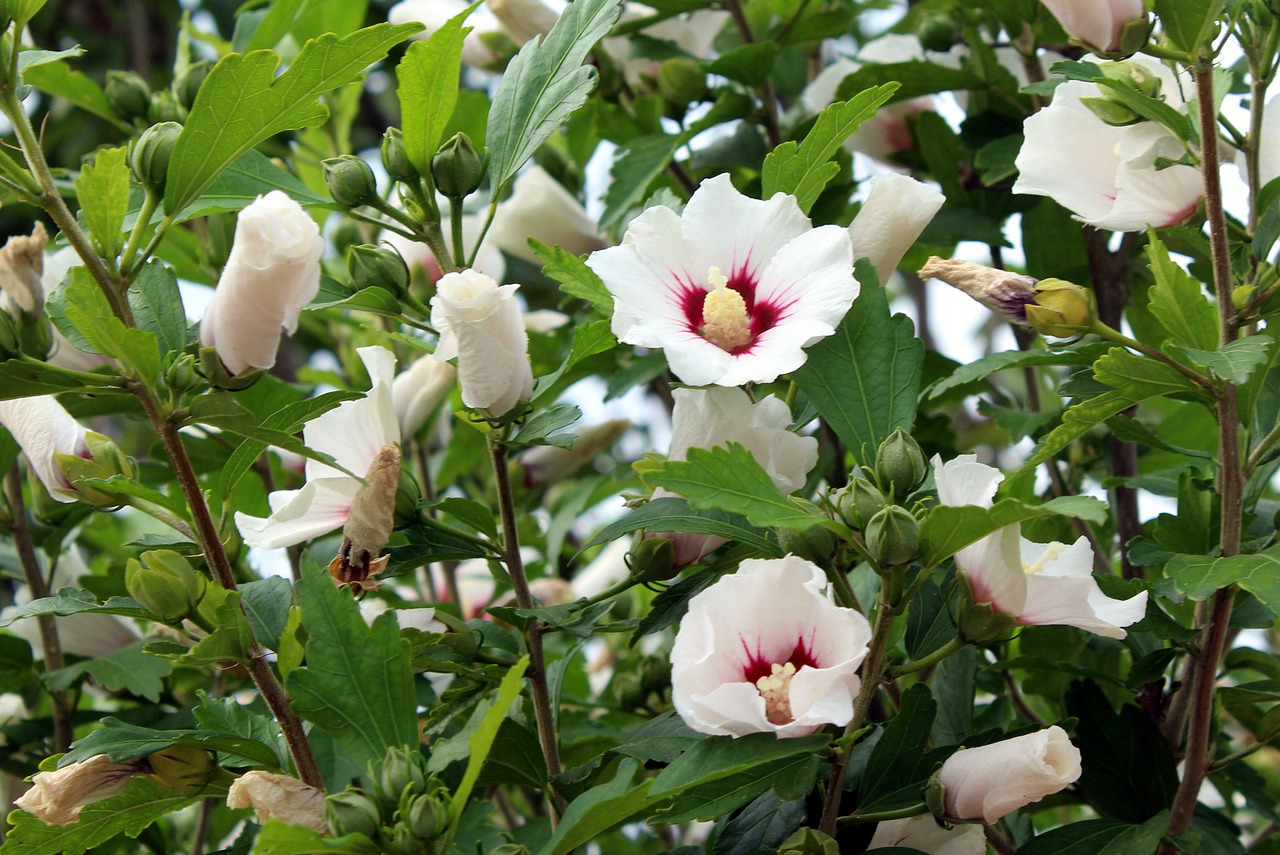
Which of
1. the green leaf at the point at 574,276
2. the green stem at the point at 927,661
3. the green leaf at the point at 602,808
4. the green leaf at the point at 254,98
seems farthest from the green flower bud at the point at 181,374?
the green stem at the point at 927,661

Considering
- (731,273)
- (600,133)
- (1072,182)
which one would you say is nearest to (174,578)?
(731,273)

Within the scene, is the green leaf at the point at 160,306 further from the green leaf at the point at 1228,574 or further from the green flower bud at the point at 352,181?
the green leaf at the point at 1228,574

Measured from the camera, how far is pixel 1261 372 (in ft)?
2.68

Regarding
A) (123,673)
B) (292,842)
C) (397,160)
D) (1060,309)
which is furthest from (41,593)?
(1060,309)

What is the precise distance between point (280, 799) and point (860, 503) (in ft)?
1.13

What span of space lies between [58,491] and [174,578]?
0.15 m

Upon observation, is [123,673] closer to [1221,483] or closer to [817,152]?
[817,152]

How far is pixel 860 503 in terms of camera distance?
691 mm

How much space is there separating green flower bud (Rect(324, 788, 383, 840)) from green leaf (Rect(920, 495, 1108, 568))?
12.3 inches

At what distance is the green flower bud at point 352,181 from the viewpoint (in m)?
0.86

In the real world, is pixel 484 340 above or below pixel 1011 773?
above

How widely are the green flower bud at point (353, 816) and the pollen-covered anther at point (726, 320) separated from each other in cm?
32

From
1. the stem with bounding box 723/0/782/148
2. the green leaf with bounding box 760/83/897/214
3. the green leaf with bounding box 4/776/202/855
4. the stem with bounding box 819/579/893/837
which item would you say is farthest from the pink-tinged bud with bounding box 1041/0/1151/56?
the green leaf with bounding box 4/776/202/855

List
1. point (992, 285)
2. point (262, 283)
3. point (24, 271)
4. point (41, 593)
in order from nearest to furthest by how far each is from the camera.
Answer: point (262, 283) < point (992, 285) < point (24, 271) < point (41, 593)
